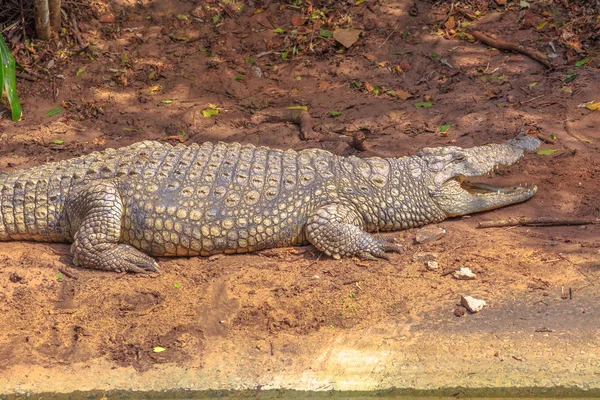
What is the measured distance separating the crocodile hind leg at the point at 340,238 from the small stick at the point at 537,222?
796mm

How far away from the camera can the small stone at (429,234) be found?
5750 mm

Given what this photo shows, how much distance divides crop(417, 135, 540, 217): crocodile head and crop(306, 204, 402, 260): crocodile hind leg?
2.35 ft

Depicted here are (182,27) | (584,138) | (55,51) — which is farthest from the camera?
(182,27)

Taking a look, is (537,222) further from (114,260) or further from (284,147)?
(114,260)

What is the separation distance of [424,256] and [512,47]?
376 centimetres

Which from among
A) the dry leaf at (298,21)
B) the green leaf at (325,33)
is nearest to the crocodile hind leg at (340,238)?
the green leaf at (325,33)

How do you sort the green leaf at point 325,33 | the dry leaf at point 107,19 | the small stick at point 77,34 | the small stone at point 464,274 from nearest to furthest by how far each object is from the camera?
the small stone at point 464,274, the small stick at point 77,34, the green leaf at point 325,33, the dry leaf at point 107,19

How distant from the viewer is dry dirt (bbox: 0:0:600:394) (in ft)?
15.8

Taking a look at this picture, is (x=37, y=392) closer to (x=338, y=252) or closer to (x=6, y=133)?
(x=338, y=252)

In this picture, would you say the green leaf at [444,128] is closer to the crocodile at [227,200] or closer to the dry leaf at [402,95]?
the dry leaf at [402,95]

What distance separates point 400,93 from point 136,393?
4756 mm

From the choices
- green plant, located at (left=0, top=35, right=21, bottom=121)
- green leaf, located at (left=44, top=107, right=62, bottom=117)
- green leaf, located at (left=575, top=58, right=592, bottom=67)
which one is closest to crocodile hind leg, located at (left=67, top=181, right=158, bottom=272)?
green plant, located at (left=0, top=35, right=21, bottom=121)

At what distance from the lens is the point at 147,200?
5.69 metres

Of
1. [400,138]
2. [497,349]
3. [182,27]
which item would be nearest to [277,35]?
[182,27]
